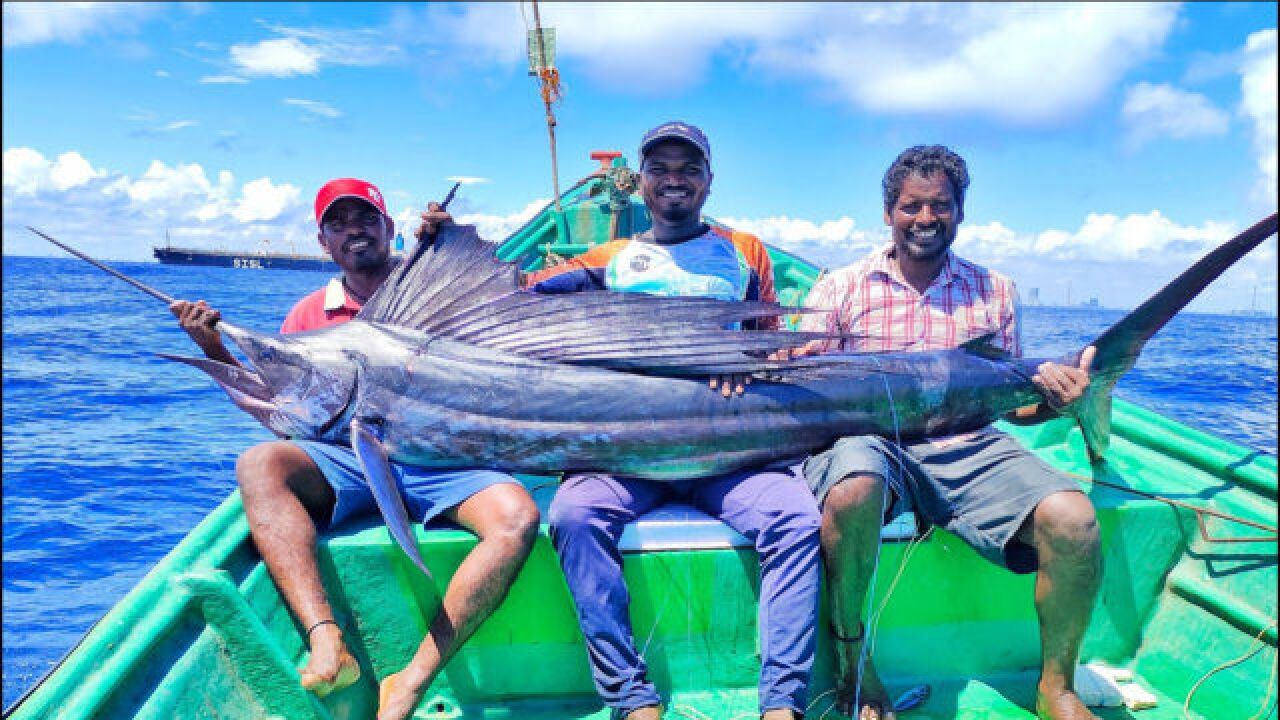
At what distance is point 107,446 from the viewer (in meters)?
6.76

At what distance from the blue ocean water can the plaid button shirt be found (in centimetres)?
97

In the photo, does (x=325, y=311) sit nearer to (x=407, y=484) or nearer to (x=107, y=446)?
(x=407, y=484)

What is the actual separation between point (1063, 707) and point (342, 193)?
277 cm

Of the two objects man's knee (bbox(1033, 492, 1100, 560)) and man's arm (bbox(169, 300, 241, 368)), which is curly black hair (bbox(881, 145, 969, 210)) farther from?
man's arm (bbox(169, 300, 241, 368))

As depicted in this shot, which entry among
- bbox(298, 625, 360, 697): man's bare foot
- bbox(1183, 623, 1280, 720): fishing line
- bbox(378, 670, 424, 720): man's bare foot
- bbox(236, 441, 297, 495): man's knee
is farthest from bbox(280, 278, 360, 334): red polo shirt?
bbox(1183, 623, 1280, 720): fishing line

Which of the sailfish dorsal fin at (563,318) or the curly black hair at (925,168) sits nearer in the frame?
the sailfish dorsal fin at (563,318)

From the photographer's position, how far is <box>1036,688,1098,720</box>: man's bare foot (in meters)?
1.89

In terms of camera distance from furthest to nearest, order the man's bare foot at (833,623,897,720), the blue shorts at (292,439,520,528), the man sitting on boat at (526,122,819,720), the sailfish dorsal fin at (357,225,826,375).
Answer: the sailfish dorsal fin at (357,225,826,375), the blue shorts at (292,439,520,528), the man's bare foot at (833,623,897,720), the man sitting on boat at (526,122,819,720)

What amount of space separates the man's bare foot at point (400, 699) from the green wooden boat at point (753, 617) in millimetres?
137

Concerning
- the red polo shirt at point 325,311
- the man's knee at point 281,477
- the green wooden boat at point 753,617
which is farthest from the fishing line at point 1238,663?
→ the red polo shirt at point 325,311

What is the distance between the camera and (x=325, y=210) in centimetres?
264

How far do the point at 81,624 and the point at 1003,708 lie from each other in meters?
4.35

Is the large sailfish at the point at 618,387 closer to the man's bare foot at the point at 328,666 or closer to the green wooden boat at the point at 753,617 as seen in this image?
the green wooden boat at the point at 753,617

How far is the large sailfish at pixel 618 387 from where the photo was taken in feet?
7.05
